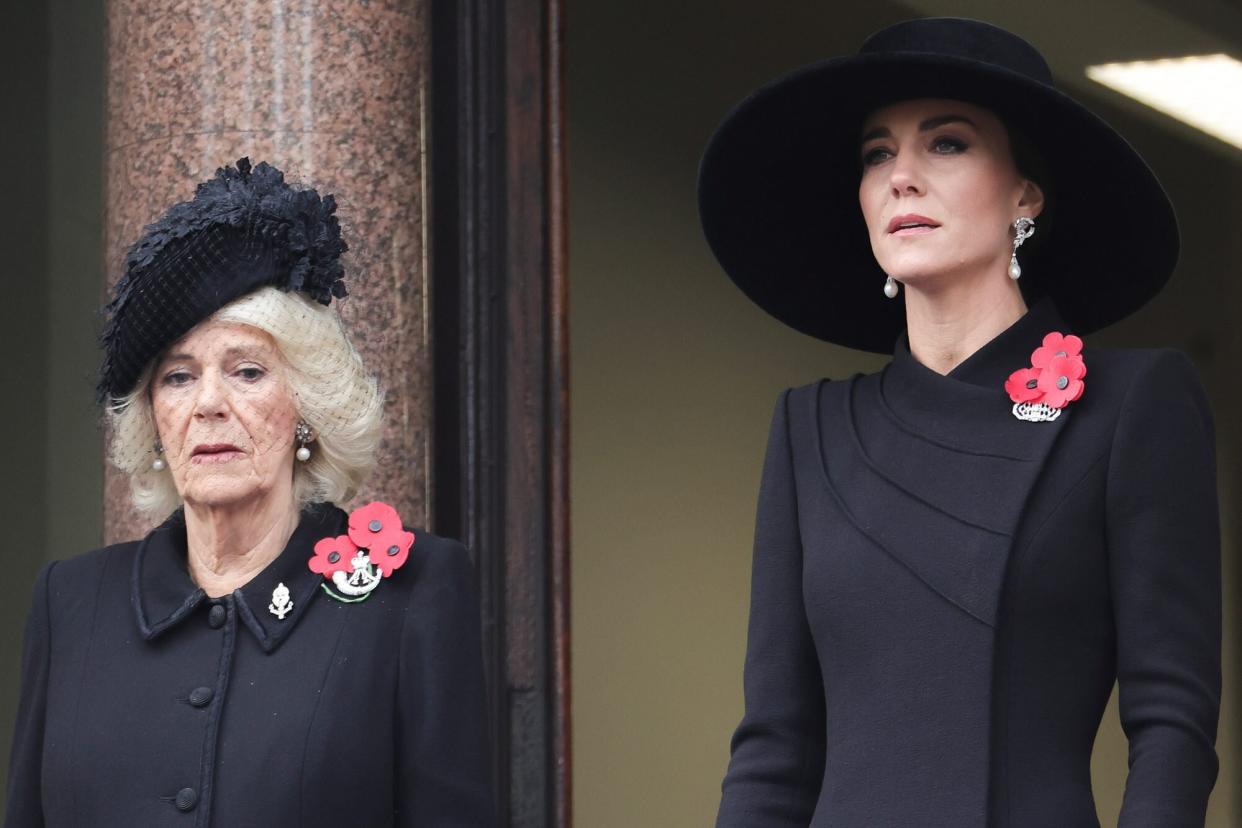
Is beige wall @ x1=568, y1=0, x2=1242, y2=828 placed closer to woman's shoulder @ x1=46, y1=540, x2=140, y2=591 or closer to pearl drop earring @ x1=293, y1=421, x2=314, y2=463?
woman's shoulder @ x1=46, y1=540, x2=140, y2=591

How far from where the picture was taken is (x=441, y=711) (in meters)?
3.54

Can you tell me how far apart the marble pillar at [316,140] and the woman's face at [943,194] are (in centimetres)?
180

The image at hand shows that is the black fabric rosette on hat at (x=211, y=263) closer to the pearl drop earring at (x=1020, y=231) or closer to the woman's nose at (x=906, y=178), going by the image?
the woman's nose at (x=906, y=178)

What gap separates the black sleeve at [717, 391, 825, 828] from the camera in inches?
134

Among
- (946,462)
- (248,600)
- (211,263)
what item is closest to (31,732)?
(248,600)

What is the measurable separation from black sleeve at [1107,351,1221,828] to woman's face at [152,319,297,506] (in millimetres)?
1295

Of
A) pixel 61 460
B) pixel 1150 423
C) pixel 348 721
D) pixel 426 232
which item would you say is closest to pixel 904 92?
pixel 1150 423

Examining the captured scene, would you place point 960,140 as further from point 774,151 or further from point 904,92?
point 774,151

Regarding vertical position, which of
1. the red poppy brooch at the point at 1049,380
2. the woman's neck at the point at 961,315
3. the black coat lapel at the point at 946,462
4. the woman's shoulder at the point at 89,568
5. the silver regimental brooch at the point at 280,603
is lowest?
the silver regimental brooch at the point at 280,603

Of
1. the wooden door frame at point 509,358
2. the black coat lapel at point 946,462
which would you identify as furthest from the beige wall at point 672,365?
the black coat lapel at point 946,462

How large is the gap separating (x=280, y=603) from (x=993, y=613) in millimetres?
1141

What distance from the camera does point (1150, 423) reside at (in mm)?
3221

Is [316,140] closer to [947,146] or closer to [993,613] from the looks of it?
[947,146]

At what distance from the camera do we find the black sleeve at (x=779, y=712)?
11.2ft
